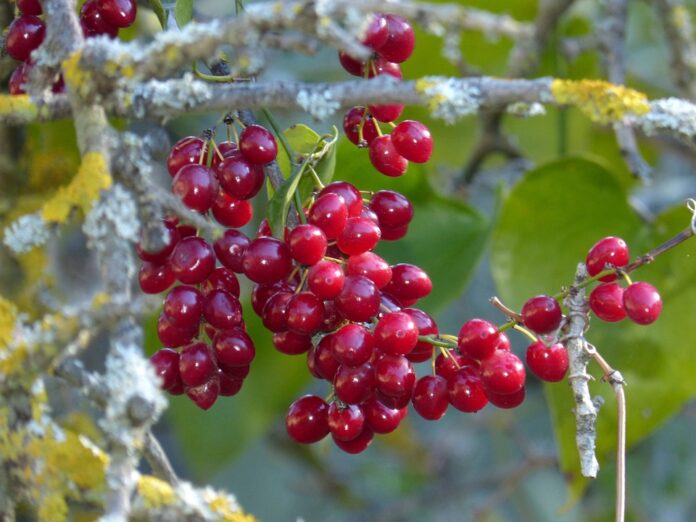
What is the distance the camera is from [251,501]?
133 centimetres

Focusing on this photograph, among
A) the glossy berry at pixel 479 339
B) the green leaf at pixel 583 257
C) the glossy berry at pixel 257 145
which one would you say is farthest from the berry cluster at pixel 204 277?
the green leaf at pixel 583 257

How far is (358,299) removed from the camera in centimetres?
43

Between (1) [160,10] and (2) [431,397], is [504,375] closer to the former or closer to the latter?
(2) [431,397]

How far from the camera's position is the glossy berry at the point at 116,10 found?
489mm

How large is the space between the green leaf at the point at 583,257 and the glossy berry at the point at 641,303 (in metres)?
0.22

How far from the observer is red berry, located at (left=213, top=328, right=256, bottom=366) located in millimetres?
445

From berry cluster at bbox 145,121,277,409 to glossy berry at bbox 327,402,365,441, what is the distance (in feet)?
0.16

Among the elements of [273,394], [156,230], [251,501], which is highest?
[156,230]

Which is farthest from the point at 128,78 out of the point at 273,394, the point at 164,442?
the point at 164,442

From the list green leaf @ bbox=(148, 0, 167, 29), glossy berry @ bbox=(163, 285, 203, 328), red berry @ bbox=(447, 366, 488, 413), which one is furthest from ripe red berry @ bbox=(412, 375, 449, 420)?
green leaf @ bbox=(148, 0, 167, 29)

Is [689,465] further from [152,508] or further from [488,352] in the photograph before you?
[152,508]

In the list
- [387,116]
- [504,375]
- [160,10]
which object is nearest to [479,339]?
[504,375]

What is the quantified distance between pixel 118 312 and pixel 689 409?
113 cm

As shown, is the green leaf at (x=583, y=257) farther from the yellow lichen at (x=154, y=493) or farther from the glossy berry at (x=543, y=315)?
the yellow lichen at (x=154, y=493)
